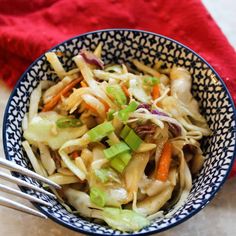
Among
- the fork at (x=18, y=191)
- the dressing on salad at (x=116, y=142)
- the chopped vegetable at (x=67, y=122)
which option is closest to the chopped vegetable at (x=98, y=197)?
the dressing on salad at (x=116, y=142)

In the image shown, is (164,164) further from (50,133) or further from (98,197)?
(50,133)

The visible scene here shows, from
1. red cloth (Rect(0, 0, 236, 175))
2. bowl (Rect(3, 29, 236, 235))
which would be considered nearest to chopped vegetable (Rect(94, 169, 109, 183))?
bowl (Rect(3, 29, 236, 235))

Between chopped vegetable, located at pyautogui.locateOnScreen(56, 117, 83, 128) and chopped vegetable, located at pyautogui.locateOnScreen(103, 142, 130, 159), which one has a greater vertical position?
chopped vegetable, located at pyautogui.locateOnScreen(103, 142, 130, 159)

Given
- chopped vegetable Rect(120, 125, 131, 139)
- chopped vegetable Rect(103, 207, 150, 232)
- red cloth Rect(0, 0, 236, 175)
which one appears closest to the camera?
chopped vegetable Rect(103, 207, 150, 232)

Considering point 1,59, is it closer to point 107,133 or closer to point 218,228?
point 107,133

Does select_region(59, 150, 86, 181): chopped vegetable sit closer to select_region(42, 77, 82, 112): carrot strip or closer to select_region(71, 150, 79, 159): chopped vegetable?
select_region(71, 150, 79, 159): chopped vegetable

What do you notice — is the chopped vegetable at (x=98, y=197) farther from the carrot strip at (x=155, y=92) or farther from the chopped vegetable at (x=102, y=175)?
the carrot strip at (x=155, y=92)

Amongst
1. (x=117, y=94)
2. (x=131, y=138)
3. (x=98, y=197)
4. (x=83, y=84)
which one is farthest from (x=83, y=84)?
(x=98, y=197)

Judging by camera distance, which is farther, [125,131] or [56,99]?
[56,99]
